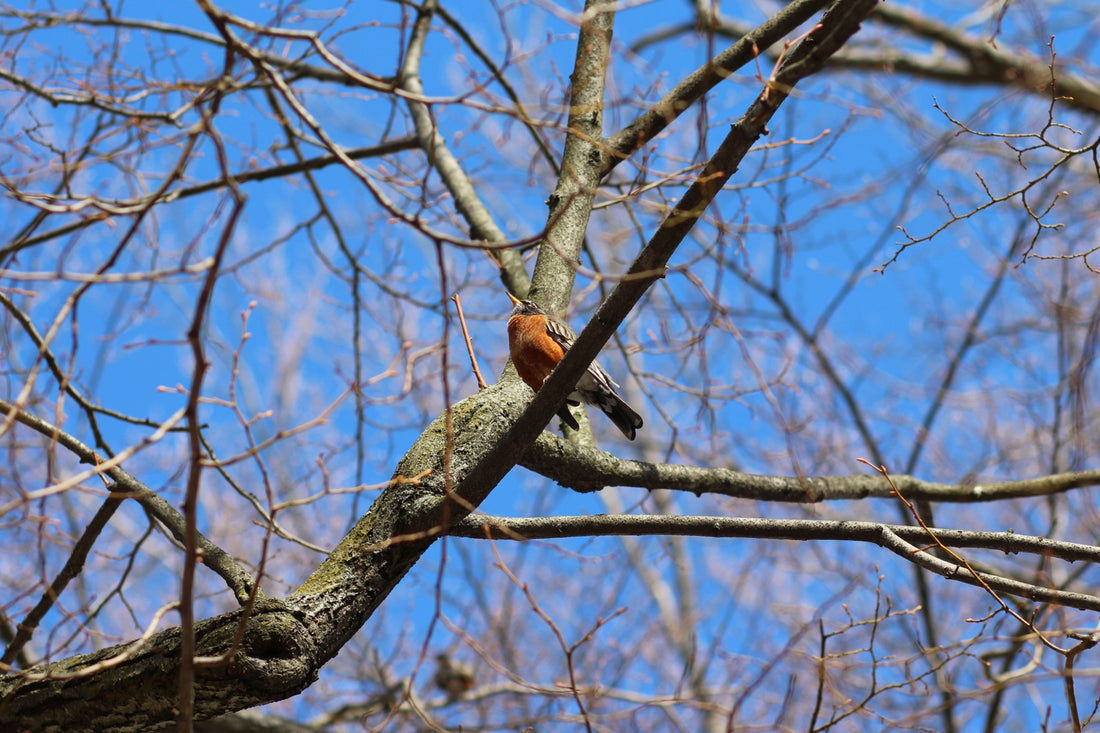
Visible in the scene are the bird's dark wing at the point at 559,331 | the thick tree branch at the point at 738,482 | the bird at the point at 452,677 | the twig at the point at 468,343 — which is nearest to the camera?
the twig at the point at 468,343

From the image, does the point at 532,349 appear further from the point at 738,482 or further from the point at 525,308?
the point at 738,482

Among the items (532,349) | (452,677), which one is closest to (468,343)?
(532,349)

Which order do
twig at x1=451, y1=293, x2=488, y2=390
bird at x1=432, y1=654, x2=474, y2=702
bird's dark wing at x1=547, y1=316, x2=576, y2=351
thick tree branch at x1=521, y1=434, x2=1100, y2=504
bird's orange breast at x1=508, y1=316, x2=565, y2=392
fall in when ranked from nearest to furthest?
twig at x1=451, y1=293, x2=488, y2=390 < thick tree branch at x1=521, y1=434, x2=1100, y2=504 < bird's orange breast at x1=508, y1=316, x2=565, y2=392 < bird's dark wing at x1=547, y1=316, x2=576, y2=351 < bird at x1=432, y1=654, x2=474, y2=702

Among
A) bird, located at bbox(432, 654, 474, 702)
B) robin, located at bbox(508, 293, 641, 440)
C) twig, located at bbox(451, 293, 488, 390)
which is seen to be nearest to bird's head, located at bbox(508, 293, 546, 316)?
robin, located at bbox(508, 293, 641, 440)

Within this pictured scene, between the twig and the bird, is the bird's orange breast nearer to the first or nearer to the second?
the twig

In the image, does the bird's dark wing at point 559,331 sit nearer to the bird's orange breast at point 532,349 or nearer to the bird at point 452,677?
the bird's orange breast at point 532,349

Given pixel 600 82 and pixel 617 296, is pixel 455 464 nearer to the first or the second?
pixel 617 296

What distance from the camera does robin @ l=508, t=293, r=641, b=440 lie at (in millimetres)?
3990

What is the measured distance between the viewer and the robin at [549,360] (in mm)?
3990

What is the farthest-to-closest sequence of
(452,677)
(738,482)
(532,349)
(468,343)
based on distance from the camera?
(452,677), (532,349), (738,482), (468,343)

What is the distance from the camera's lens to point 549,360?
4285mm

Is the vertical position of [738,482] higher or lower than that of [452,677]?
lower

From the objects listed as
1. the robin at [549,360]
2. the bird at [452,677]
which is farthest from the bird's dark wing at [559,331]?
the bird at [452,677]

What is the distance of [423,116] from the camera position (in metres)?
5.06
